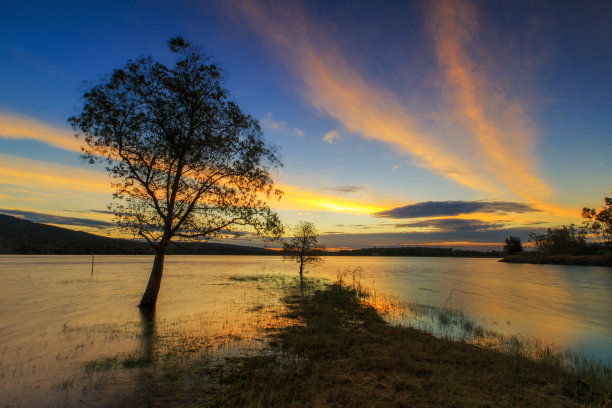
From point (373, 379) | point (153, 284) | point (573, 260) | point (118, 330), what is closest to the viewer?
point (373, 379)

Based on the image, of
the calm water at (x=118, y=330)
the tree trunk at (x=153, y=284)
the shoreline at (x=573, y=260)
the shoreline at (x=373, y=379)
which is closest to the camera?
the shoreline at (x=373, y=379)

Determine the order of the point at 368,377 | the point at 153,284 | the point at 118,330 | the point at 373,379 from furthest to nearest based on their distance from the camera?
the point at 153,284
the point at 118,330
the point at 368,377
the point at 373,379

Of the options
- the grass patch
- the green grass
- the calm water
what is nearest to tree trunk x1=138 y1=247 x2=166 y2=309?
the calm water

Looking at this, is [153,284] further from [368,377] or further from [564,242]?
[564,242]

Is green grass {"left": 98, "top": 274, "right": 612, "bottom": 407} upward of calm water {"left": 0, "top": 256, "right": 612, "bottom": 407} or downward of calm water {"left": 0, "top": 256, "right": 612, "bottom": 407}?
upward

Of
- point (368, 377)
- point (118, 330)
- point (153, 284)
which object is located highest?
point (153, 284)

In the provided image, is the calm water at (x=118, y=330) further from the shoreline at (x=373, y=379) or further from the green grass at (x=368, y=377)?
the shoreline at (x=373, y=379)

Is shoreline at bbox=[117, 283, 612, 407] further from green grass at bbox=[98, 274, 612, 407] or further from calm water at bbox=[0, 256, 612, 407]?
calm water at bbox=[0, 256, 612, 407]

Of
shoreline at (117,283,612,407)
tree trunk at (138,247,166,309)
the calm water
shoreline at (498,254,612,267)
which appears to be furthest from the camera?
shoreline at (498,254,612,267)

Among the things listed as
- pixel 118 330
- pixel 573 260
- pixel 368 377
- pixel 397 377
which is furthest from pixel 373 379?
pixel 573 260

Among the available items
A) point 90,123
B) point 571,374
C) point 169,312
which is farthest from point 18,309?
point 571,374

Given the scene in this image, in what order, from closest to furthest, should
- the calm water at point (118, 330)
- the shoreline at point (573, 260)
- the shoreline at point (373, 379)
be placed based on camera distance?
the shoreline at point (373, 379) → the calm water at point (118, 330) → the shoreline at point (573, 260)

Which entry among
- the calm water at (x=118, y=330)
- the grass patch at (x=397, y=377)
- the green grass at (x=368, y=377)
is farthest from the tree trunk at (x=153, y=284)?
the grass patch at (x=397, y=377)

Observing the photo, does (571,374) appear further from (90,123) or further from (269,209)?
(90,123)
